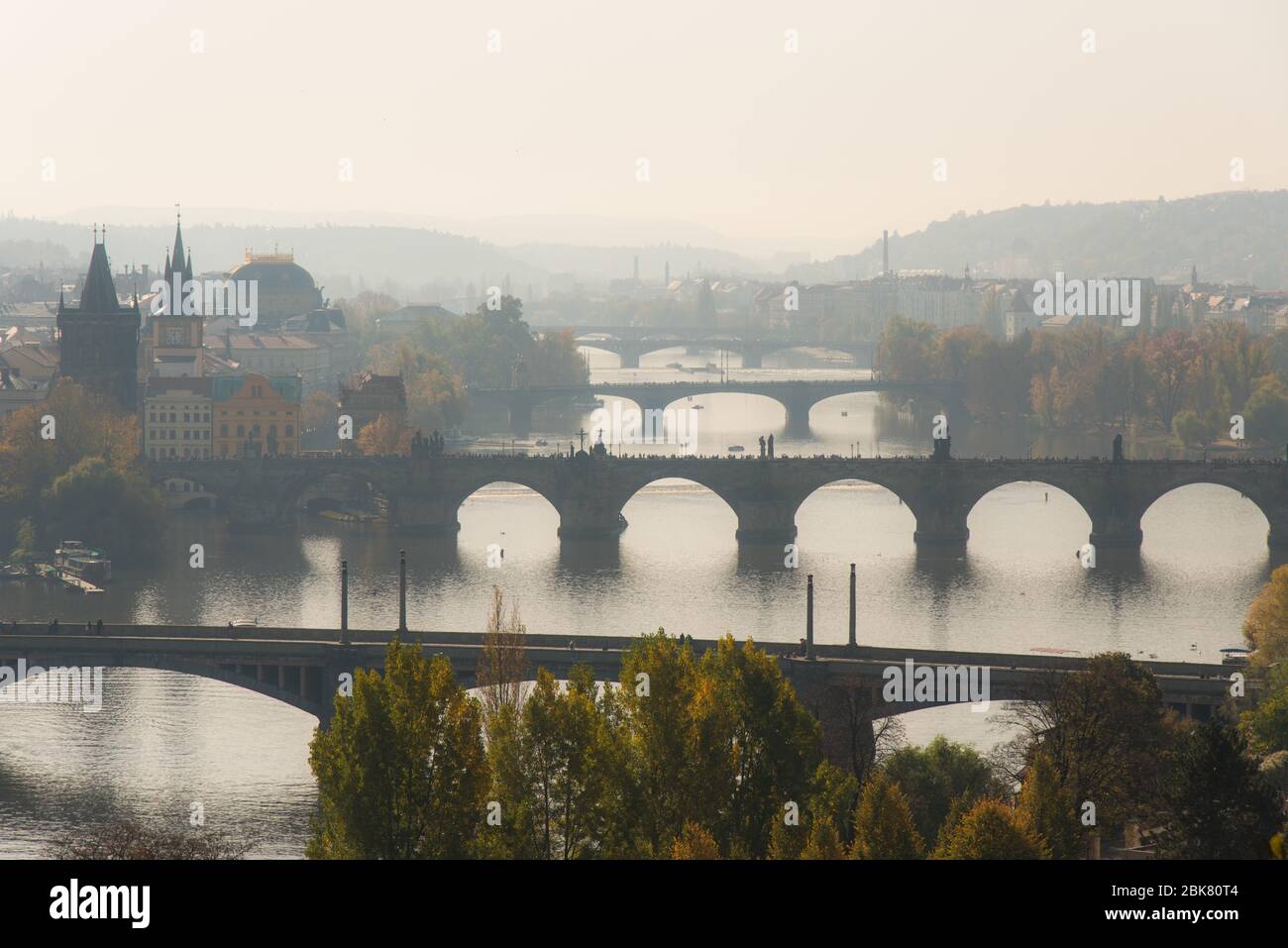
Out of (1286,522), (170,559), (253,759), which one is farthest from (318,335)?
(253,759)

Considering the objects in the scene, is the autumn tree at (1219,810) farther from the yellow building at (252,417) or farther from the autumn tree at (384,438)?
the yellow building at (252,417)

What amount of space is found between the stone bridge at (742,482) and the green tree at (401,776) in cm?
3886

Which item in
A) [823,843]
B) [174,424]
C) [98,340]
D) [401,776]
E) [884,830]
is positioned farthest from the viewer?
[174,424]

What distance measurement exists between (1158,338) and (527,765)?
284ft

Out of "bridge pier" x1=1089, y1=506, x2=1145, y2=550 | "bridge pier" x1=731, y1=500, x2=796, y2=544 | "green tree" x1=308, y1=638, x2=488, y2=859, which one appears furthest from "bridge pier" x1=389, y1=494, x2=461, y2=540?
"green tree" x1=308, y1=638, x2=488, y2=859

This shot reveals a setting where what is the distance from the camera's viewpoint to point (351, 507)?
210 ft

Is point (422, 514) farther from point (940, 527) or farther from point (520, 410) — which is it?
point (520, 410)

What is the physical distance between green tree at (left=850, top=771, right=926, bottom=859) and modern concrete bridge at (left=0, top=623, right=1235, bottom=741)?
935cm

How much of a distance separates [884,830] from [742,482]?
41613 mm

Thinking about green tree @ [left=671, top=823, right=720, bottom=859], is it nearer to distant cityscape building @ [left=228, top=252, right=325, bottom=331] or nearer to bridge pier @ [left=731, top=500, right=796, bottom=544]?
bridge pier @ [left=731, top=500, right=796, bottom=544]

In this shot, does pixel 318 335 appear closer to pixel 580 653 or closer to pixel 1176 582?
pixel 1176 582

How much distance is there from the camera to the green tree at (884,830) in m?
18.5

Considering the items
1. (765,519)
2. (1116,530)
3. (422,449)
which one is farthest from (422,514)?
(1116,530)

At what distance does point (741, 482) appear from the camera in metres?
60.3
